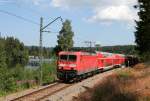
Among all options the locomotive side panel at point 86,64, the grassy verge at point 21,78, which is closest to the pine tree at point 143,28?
the locomotive side panel at point 86,64

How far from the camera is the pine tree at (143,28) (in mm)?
51144

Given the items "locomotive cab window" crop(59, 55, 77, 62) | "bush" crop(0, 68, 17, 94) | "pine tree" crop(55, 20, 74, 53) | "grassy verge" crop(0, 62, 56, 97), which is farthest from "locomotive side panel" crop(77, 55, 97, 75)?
"pine tree" crop(55, 20, 74, 53)

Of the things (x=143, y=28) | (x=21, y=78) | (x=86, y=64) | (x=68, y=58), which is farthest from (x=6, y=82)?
(x=143, y=28)

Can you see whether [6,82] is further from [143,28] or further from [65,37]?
[65,37]

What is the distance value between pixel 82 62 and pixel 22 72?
6.41 meters

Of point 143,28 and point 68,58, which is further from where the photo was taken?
point 143,28

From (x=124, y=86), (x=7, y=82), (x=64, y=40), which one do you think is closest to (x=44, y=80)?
(x=7, y=82)

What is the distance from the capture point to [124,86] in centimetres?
2158

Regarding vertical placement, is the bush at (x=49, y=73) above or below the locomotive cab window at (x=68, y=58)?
below

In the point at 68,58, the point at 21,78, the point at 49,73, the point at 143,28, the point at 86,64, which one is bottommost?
the point at 21,78

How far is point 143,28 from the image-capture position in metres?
52.1

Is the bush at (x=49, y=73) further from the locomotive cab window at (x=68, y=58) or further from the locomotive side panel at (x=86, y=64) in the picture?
the locomotive side panel at (x=86, y=64)

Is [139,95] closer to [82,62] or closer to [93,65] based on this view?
[82,62]

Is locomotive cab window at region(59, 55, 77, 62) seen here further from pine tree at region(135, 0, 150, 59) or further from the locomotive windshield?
pine tree at region(135, 0, 150, 59)
